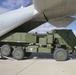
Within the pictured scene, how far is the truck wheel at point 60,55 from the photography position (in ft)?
43.0

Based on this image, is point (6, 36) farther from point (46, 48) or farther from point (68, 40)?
point (68, 40)

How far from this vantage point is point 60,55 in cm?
1316

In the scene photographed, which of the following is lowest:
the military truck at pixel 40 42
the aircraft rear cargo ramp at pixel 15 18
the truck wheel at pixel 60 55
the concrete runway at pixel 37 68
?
the concrete runway at pixel 37 68

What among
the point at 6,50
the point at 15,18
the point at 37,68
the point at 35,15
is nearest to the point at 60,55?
the point at 35,15

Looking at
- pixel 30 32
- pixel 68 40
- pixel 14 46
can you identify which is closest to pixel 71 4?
pixel 68 40

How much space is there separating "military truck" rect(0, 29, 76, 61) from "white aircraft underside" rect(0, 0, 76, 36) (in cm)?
74

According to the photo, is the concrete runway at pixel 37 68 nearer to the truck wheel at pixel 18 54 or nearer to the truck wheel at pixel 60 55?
the truck wheel at pixel 60 55

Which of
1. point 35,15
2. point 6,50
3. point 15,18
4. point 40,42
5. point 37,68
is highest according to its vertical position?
point 35,15

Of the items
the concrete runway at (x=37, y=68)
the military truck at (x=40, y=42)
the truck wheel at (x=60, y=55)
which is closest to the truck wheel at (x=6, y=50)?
the military truck at (x=40, y=42)

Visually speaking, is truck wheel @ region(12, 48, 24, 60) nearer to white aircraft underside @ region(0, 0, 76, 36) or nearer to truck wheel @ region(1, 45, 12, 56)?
truck wheel @ region(1, 45, 12, 56)

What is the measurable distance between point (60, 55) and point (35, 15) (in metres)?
3.03

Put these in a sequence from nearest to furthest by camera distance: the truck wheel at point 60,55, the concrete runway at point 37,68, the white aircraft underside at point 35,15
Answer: the concrete runway at point 37,68 → the white aircraft underside at point 35,15 → the truck wheel at point 60,55

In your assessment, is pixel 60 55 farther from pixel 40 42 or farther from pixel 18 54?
pixel 18 54

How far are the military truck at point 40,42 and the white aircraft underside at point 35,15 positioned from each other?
74 centimetres
